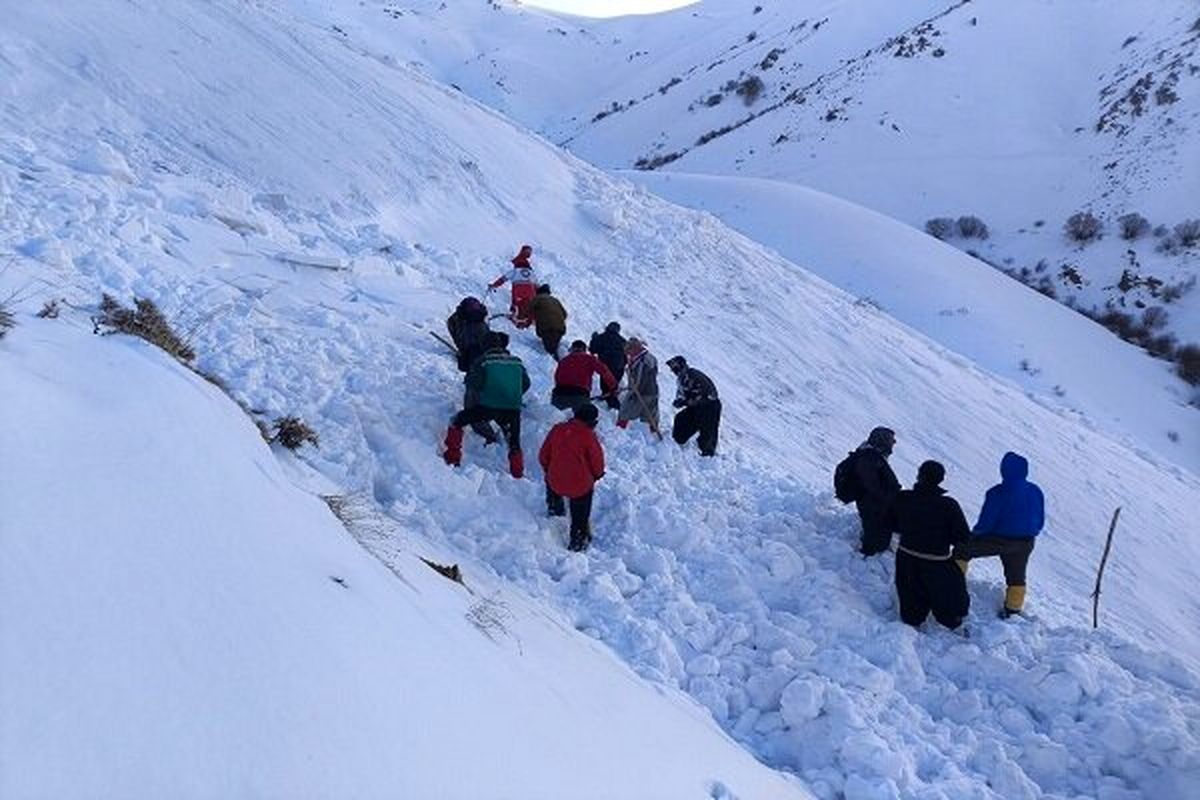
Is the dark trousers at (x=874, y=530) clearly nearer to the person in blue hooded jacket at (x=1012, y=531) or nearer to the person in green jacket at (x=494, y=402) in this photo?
the person in blue hooded jacket at (x=1012, y=531)

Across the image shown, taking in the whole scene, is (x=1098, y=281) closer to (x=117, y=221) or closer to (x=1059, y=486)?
(x=1059, y=486)

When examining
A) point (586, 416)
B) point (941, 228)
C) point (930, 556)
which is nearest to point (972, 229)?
point (941, 228)

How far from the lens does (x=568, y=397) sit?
9164 millimetres

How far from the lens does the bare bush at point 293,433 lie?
23.8 ft

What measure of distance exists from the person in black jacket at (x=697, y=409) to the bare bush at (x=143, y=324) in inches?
183

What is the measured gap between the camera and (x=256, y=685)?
3141 mm

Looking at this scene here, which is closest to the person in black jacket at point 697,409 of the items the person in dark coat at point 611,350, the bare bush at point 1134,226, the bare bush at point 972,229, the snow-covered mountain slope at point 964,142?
the person in dark coat at point 611,350

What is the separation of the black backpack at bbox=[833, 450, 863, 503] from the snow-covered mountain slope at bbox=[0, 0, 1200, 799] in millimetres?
375

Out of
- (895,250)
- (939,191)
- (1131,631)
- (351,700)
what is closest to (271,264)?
(351,700)

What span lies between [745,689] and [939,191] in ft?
118

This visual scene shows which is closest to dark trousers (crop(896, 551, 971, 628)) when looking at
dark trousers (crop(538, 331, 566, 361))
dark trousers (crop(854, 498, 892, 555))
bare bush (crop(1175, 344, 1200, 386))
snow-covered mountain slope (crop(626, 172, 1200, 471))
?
dark trousers (crop(854, 498, 892, 555))

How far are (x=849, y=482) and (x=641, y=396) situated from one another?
2.42 metres

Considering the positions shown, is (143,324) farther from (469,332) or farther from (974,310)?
(974,310)

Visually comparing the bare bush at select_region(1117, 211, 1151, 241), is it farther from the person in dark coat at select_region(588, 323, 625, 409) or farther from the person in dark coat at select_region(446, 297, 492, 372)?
the person in dark coat at select_region(446, 297, 492, 372)
